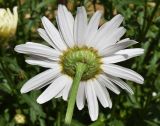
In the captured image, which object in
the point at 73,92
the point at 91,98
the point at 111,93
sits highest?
the point at 73,92

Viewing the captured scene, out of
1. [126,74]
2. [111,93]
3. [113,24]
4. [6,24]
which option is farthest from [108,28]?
[111,93]

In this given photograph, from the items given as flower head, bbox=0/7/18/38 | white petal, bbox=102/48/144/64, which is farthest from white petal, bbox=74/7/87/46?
flower head, bbox=0/7/18/38

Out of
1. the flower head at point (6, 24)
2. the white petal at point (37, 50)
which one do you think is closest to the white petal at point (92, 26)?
the white petal at point (37, 50)

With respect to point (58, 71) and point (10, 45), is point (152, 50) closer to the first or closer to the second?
point (10, 45)

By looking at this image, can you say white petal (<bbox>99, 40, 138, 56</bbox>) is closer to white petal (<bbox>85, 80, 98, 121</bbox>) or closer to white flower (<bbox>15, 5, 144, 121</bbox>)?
white flower (<bbox>15, 5, 144, 121</bbox>)

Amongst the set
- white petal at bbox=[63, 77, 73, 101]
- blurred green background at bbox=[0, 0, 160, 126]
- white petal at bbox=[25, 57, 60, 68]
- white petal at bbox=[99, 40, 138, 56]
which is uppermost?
white petal at bbox=[99, 40, 138, 56]

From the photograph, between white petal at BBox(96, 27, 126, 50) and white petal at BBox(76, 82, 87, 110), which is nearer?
white petal at BBox(96, 27, 126, 50)

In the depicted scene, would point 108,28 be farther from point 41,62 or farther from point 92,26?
point 41,62
